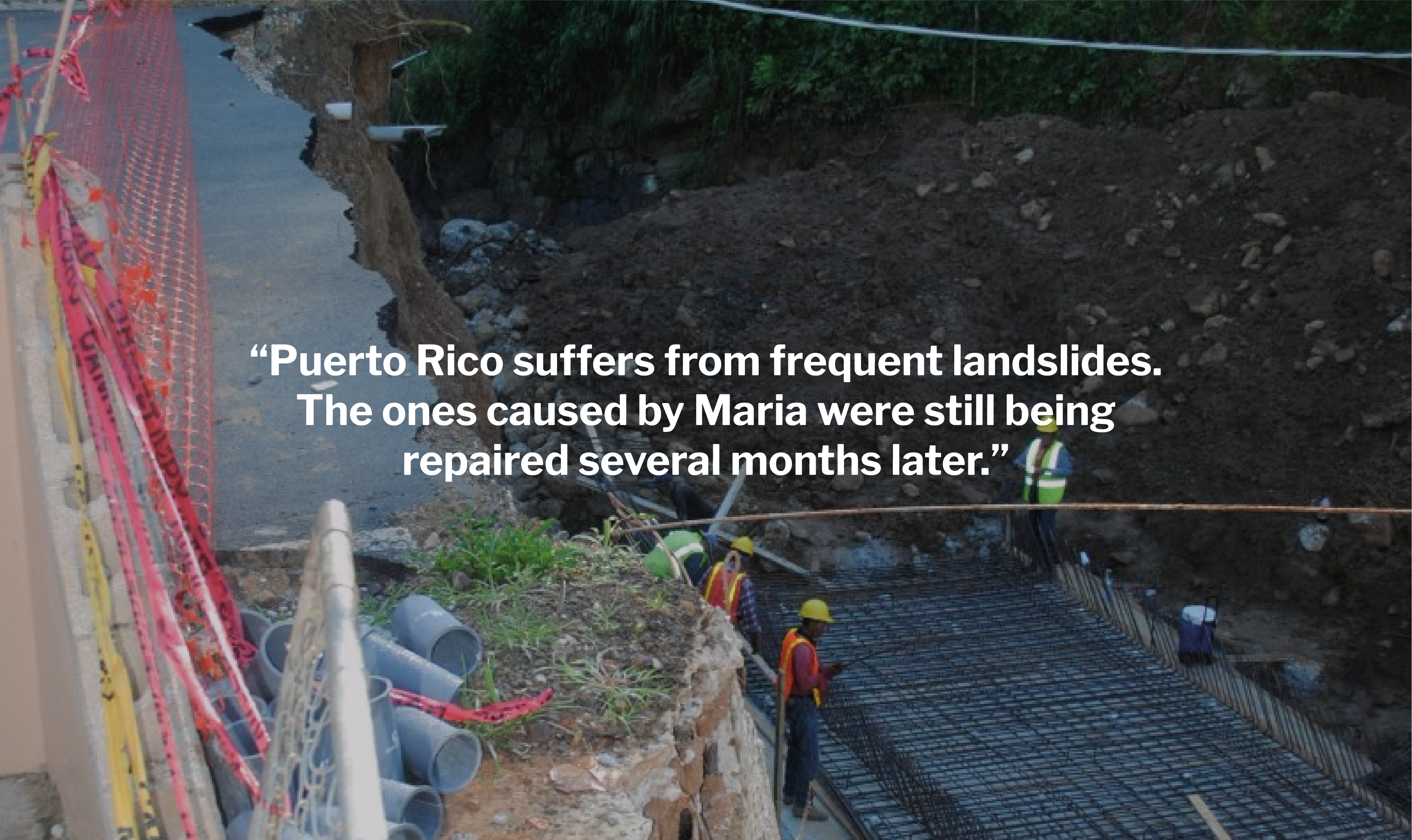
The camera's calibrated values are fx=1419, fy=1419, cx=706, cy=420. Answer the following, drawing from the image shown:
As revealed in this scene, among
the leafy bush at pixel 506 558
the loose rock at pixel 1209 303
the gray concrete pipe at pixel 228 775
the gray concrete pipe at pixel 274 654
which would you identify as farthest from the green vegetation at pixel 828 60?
the gray concrete pipe at pixel 228 775

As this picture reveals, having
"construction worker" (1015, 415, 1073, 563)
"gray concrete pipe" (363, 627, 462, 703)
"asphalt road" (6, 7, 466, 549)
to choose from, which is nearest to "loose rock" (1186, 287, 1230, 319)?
"construction worker" (1015, 415, 1073, 563)

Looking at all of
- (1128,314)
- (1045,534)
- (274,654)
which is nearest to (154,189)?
(274,654)

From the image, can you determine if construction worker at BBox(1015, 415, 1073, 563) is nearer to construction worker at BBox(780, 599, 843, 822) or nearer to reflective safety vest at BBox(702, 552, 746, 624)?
construction worker at BBox(780, 599, 843, 822)

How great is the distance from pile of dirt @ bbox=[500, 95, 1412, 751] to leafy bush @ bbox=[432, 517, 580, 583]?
275 inches

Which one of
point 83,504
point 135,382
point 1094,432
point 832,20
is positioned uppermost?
point 832,20

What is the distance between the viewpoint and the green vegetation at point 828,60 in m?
16.1

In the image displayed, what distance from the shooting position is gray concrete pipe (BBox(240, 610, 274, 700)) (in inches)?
154

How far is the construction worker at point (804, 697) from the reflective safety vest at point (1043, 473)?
291 cm

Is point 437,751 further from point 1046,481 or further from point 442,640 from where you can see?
point 1046,481

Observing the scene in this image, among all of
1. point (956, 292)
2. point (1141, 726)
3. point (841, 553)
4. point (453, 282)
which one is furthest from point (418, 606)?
point (453, 282)

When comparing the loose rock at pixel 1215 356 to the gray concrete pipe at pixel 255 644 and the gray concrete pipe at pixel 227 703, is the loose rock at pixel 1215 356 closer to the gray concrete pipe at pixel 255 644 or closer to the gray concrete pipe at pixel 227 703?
the gray concrete pipe at pixel 255 644

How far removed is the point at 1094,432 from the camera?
13.1 m

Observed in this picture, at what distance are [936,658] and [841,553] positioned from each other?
10.6 ft

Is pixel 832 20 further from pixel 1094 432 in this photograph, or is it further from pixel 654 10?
pixel 654 10
